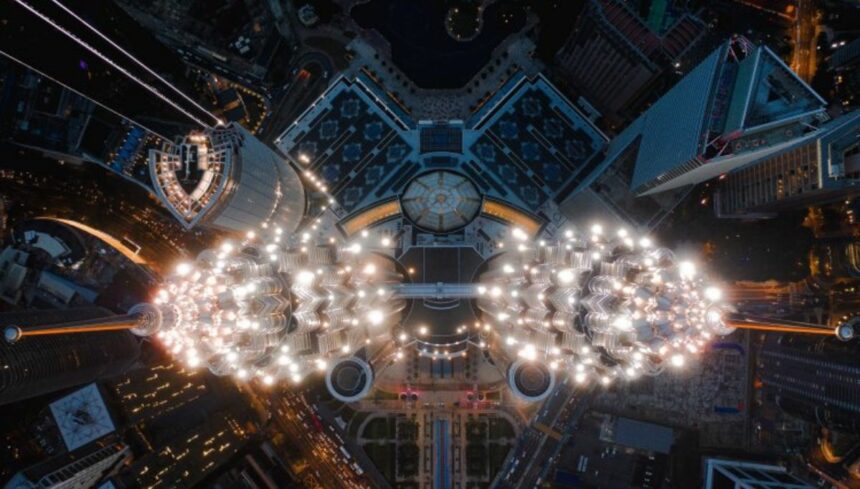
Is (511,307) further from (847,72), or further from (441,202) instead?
(847,72)

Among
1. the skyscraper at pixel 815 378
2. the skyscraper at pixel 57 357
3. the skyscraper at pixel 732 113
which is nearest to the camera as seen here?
the skyscraper at pixel 732 113

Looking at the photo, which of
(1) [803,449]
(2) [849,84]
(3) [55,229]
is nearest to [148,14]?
(3) [55,229]

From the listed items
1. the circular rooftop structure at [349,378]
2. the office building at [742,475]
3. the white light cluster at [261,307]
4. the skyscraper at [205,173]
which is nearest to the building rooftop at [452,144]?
the skyscraper at [205,173]

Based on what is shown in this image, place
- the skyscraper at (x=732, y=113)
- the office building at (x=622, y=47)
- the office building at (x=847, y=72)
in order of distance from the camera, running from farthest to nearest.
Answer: the office building at (x=622, y=47), the office building at (x=847, y=72), the skyscraper at (x=732, y=113)

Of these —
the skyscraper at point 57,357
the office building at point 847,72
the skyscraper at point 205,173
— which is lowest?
the skyscraper at point 57,357

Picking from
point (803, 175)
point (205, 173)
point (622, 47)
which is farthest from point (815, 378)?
point (205, 173)

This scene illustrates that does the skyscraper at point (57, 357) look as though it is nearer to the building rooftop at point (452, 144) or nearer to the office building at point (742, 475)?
the building rooftop at point (452, 144)

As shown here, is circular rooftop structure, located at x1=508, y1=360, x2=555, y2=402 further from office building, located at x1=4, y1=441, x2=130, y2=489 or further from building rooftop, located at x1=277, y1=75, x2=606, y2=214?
office building, located at x1=4, y1=441, x2=130, y2=489
